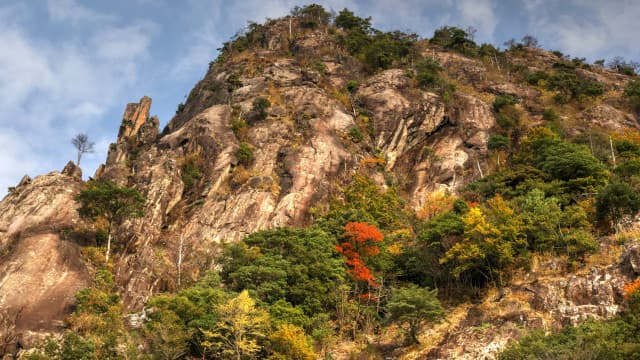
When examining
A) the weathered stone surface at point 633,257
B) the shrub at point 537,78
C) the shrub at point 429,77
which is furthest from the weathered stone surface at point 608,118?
the weathered stone surface at point 633,257

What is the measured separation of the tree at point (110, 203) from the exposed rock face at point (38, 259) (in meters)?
2.41

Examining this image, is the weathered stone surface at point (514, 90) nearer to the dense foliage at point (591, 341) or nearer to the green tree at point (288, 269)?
the green tree at point (288, 269)

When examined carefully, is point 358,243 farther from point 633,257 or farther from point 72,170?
point 72,170

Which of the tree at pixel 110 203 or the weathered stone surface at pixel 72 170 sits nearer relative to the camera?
the tree at pixel 110 203

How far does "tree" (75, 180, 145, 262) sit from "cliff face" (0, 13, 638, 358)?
1532 mm

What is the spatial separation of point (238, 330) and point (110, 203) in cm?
2309

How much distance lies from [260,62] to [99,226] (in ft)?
120

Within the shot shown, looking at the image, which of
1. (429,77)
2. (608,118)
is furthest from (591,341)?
(429,77)

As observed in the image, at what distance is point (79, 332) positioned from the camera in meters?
32.6

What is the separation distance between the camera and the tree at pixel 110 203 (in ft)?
141

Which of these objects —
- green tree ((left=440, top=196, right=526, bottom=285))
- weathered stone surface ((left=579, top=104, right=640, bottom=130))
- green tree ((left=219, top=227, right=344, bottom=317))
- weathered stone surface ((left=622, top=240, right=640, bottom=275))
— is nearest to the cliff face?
weathered stone surface ((left=579, top=104, right=640, bottom=130))

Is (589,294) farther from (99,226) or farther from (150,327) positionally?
(99,226)

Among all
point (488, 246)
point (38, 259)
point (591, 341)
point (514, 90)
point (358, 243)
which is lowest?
point (591, 341)

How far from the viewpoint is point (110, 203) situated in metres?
43.5
